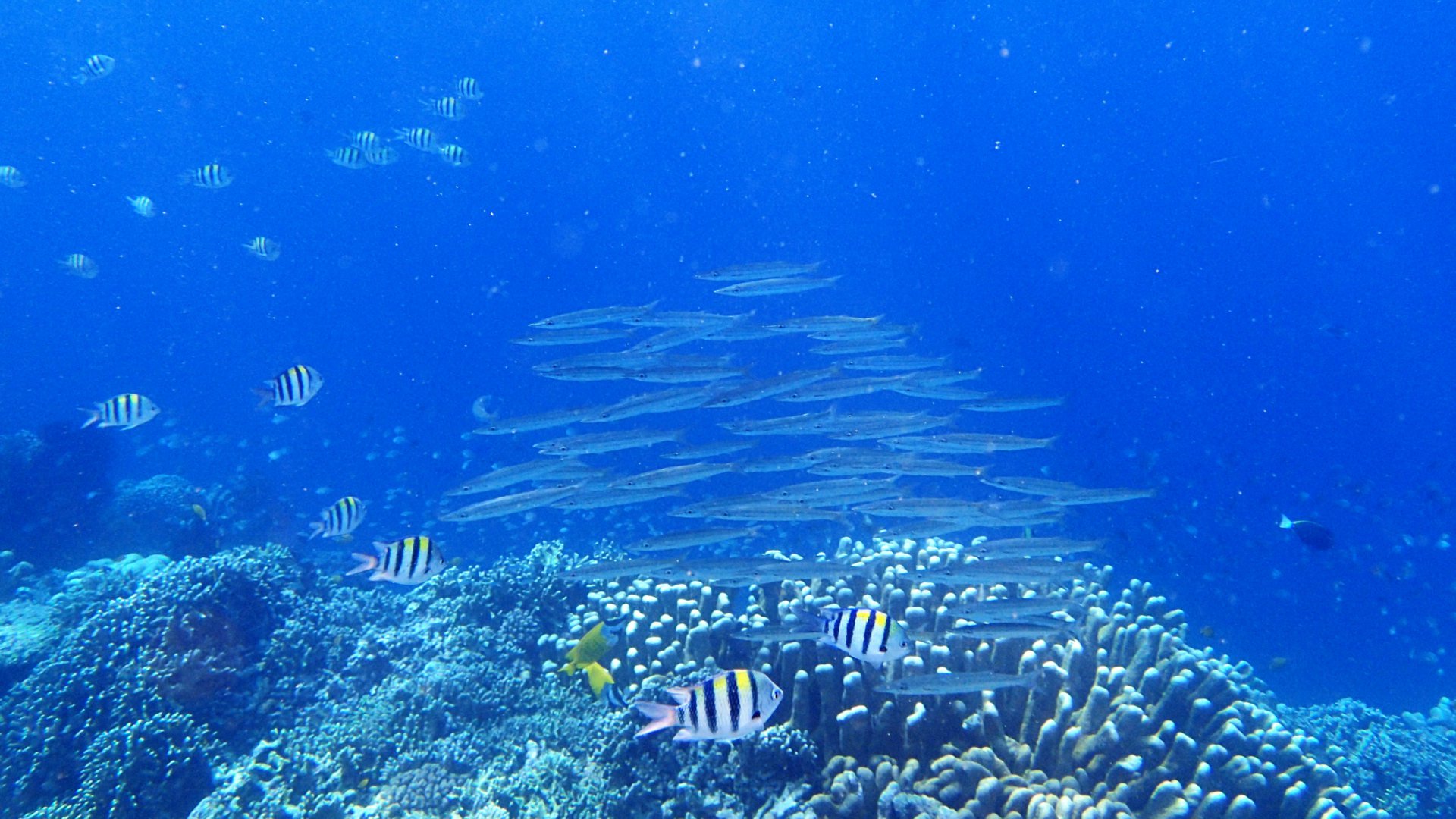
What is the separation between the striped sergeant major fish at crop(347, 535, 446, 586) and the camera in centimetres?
489

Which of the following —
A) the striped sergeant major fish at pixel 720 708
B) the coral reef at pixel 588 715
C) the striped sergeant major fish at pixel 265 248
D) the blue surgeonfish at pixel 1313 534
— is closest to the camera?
the striped sergeant major fish at pixel 720 708

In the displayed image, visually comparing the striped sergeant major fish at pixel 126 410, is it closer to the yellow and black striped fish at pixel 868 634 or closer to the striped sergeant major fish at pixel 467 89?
the yellow and black striped fish at pixel 868 634

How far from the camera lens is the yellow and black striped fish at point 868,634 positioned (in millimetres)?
3951

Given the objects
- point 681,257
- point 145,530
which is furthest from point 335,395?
point 145,530

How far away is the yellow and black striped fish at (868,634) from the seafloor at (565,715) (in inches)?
39.0

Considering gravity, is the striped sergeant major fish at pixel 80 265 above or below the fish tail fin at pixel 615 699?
above

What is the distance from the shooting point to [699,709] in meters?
3.31

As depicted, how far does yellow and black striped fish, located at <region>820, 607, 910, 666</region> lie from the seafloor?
3.25 ft

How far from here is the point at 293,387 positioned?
700cm

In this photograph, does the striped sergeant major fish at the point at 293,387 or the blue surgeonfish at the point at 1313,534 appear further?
the blue surgeonfish at the point at 1313,534

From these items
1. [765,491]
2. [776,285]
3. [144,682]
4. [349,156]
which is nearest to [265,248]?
[349,156]

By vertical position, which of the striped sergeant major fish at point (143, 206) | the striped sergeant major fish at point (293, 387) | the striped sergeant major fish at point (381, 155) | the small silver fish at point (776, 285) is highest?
the striped sergeant major fish at point (143, 206)

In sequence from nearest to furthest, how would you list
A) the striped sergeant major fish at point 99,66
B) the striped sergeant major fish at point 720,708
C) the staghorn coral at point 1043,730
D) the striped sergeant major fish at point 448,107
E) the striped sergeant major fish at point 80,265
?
the striped sergeant major fish at point 720,708
the staghorn coral at point 1043,730
the striped sergeant major fish at point 448,107
the striped sergeant major fish at point 80,265
the striped sergeant major fish at point 99,66

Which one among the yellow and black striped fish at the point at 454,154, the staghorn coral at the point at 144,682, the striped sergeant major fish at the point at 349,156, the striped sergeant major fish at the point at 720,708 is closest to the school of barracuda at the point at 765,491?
the striped sergeant major fish at the point at 720,708
